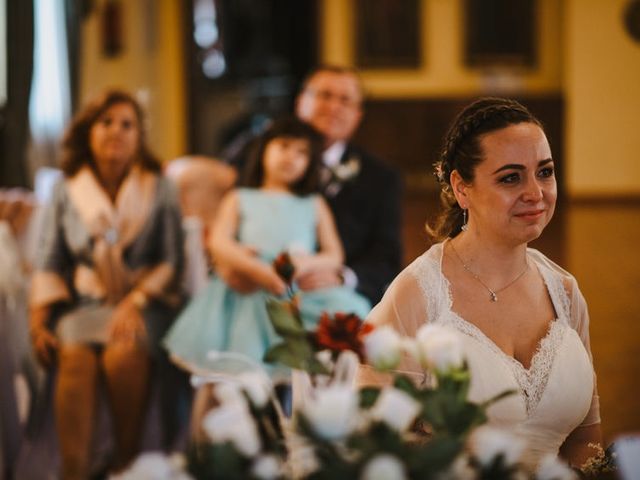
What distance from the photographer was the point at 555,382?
6.57 ft

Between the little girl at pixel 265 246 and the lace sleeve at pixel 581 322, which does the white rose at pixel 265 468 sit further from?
the little girl at pixel 265 246

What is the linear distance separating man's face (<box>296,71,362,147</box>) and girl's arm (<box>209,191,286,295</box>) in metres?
0.55

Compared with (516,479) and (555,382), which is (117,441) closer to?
(555,382)

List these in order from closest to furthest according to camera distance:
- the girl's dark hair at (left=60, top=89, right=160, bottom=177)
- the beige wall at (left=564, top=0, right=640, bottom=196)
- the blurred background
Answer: the girl's dark hair at (left=60, top=89, right=160, bottom=177)
the blurred background
the beige wall at (left=564, top=0, right=640, bottom=196)

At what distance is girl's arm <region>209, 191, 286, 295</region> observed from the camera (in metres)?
3.59

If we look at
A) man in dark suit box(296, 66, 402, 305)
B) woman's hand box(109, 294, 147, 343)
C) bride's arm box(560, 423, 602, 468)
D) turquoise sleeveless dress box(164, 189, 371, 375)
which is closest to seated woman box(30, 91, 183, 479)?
woman's hand box(109, 294, 147, 343)

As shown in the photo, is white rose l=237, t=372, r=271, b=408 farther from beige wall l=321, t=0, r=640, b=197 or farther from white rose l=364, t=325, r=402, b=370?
beige wall l=321, t=0, r=640, b=197

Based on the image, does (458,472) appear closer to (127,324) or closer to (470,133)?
(470,133)

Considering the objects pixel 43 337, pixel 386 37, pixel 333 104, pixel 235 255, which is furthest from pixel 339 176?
pixel 386 37

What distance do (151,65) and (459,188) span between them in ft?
33.8

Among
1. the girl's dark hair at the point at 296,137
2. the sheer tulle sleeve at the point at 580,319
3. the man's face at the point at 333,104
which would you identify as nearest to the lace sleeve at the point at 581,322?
the sheer tulle sleeve at the point at 580,319

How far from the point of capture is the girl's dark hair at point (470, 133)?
2.00 m

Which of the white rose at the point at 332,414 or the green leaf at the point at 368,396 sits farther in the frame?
the green leaf at the point at 368,396

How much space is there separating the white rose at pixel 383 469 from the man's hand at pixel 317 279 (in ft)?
Answer: 7.90
